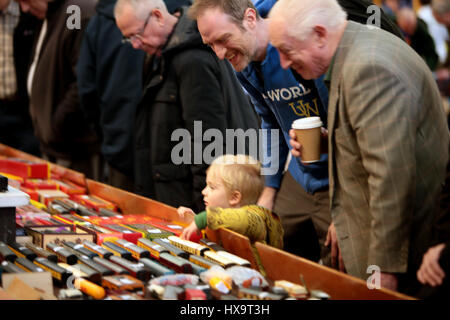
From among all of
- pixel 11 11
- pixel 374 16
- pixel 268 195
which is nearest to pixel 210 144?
pixel 268 195

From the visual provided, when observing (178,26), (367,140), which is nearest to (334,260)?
(367,140)

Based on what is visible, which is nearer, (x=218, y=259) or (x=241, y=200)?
(x=218, y=259)

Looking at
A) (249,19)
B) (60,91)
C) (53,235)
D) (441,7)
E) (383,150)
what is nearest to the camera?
(383,150)

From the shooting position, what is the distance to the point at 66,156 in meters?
5.10

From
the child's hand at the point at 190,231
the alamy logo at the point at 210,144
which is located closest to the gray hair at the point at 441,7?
the alamy logo at the point at 210,144

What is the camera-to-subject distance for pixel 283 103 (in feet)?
8.70

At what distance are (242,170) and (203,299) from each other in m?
1.07

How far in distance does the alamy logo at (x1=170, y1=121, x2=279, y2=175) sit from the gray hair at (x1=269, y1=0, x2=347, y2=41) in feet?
4.35

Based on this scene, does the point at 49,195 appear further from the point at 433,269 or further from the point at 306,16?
the point at 433,269

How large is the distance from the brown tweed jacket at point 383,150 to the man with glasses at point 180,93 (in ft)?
4.66

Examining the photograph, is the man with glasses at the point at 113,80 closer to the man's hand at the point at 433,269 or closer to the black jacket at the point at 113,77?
the black jacket at the point at 113,77

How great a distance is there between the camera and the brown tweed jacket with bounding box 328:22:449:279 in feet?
6.45

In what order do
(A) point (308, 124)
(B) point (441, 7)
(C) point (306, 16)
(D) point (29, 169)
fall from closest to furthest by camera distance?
(C) point (306, 16) < (A) point (308, 124) < (D) point (29, 169) < (B) point (441, 7)

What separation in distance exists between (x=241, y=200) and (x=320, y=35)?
35.1 inches
